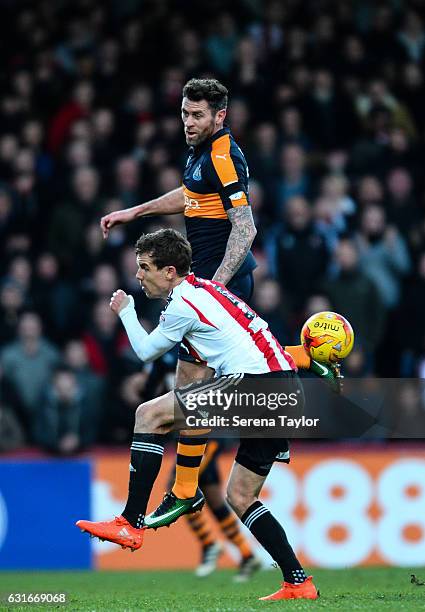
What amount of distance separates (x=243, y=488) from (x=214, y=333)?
0.98 metres

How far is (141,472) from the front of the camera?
811 cm

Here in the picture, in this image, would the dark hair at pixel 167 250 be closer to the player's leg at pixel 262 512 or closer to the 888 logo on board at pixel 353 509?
the player's leg at pixel 262 512

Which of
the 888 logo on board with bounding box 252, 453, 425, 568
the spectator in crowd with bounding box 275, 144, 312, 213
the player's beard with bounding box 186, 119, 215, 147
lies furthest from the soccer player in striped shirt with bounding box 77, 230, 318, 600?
the spectator in crowd with bounding box 275, 144, 312, 213

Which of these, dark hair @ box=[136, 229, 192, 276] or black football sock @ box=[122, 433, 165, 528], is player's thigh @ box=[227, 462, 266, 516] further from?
dark hair @ box=[136, 229, 192, 276]

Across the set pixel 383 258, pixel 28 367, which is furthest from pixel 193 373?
pixel 383 258

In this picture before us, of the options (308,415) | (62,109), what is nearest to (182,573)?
(308,415)

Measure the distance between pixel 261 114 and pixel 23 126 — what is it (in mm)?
2711

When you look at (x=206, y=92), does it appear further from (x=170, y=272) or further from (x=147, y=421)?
Answer: (x=147, y=421)

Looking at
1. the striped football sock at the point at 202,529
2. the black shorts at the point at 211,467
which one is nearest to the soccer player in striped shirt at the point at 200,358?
the black shorts at the point at 211,467

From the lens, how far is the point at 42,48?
1661 cm

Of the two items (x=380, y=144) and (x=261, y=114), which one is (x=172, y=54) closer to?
(x=261, y=114)

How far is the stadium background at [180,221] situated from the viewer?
13273 mm

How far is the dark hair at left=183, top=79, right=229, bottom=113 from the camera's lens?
859 cm

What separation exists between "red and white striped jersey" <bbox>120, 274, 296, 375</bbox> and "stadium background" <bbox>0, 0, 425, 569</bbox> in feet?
11.6
